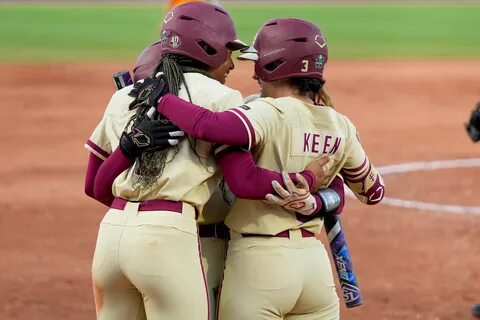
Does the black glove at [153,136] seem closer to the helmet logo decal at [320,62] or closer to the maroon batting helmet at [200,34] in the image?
the maroon batting helmet at [200,34]

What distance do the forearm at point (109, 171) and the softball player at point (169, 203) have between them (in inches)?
0.5

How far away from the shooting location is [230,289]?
4.14m

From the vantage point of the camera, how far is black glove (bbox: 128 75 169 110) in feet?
13.1

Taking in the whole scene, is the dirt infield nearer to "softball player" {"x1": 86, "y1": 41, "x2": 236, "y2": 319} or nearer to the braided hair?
"softball player" {"x1": 86, "y1": 41, "x2": 236, "y2": 319}

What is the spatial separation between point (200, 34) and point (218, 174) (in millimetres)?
565

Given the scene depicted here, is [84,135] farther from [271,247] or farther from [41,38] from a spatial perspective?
[41,38]

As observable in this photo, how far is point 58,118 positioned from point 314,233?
9.93 m

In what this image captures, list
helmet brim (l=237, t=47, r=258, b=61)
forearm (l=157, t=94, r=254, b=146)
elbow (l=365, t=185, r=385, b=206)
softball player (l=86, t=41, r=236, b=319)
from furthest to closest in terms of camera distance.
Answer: elbow (l=365, t=185, r=385, b=206)
softball player (l=86, t=41, r=236, b=319)
helmet brim (l=237, t=47, r=258, b=61)
forearm (l=157, t=94, r=254, b=146)

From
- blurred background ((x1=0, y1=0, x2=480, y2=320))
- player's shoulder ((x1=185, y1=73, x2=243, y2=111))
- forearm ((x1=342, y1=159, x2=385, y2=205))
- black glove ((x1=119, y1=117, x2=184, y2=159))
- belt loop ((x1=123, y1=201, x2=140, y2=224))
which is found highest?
player's shoulder ((x1=185, y1=73, x2=243, y2=111))

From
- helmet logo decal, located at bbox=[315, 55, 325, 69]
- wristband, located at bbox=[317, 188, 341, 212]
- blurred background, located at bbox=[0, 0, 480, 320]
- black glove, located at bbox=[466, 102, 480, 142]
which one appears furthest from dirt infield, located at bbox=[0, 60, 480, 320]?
helmet logo decal, located at bbox=[315, 55, 325, 69]

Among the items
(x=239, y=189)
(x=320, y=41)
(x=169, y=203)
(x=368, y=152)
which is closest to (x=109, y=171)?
(x=169, y=203)

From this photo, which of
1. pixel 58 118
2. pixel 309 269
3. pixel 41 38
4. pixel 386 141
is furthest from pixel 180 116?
pixel 41 38

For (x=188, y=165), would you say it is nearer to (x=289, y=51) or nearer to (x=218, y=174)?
(x=218, y=174)

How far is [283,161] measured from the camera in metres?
4.12
